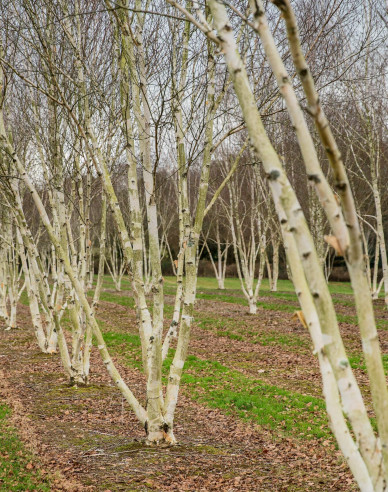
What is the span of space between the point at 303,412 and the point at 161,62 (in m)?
5.36

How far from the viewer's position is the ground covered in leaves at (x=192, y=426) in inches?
195

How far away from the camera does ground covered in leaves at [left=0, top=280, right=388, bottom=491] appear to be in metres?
4.95

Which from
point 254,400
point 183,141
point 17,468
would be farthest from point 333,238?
point 254,400

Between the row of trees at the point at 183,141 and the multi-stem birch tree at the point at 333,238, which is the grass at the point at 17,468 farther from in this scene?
the multi-stem birch tree at the point at 333,238

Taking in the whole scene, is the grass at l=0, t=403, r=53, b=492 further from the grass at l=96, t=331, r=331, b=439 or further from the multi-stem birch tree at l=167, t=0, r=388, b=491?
the multi-stem birch tree at l=167, t=0, r=388, b=491

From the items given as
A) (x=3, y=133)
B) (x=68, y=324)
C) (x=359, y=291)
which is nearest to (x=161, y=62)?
(x=3, y=133)

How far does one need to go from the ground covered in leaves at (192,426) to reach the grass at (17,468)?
0.01 m

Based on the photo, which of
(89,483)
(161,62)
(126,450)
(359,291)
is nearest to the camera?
(359,291)

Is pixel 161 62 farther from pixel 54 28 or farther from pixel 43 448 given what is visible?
pixel 43 448

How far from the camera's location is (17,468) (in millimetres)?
5250

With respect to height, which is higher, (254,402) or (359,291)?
(359,291)

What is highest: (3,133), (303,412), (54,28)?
(54,28)

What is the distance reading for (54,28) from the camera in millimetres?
7156

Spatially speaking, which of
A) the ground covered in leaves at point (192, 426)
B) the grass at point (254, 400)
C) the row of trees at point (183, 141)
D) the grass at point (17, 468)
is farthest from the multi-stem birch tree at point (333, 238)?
the grass at point (254, 400)
